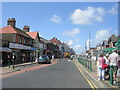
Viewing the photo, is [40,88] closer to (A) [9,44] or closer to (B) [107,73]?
(B) [107,73]

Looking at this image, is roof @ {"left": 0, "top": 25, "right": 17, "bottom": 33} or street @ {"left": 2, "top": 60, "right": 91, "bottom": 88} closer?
street @ {"left": 2, "top": 60, "right": 91, "bottom": 88}

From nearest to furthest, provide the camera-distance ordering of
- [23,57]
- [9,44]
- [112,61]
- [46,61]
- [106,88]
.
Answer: [106,88] < [112,61] < [9,44] < [46,61] < [23,57]

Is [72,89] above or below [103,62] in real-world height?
below

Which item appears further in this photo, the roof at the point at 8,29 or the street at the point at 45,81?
the roof at the point at 8,29

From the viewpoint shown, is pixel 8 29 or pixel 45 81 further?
pixel 8 29

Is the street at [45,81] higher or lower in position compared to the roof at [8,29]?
lower

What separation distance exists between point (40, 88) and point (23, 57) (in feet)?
118

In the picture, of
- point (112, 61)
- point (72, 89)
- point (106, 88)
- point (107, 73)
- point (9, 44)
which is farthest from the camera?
point (9, 44)

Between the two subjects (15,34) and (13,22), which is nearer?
(15,34)

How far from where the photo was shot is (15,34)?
133 feet

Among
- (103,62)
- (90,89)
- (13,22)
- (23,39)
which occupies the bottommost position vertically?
(90,89)

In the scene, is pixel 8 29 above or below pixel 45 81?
above

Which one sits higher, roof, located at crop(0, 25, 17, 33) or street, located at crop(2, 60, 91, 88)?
roof, located at crop(0, 25, 17, 33)

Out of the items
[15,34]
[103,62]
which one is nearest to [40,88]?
[103,62]
